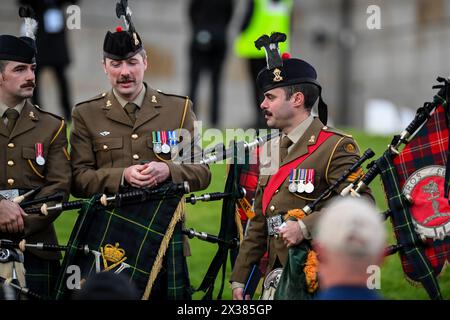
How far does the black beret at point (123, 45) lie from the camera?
22.7ft

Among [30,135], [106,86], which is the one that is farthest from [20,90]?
[106,86]

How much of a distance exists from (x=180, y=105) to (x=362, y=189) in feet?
4.46

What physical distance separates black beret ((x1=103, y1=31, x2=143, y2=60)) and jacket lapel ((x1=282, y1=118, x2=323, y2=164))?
43.7 inches

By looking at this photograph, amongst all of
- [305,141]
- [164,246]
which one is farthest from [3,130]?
[305,141]

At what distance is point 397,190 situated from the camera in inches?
Answer: 260

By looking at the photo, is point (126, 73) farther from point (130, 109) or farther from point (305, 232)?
point (305, 232)

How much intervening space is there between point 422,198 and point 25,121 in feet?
7.66

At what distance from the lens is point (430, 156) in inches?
259

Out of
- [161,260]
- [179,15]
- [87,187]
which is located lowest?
[161,260]

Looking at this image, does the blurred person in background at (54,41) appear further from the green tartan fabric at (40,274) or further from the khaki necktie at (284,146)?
the khaki necktie at (284,146)

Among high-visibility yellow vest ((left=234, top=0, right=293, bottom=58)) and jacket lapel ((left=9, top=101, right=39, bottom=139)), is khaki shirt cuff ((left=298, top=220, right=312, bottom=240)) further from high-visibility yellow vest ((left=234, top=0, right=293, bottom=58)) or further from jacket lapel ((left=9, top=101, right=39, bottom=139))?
high-visibility yellow vest ((left=234, top=0, right=293, bottom=58))

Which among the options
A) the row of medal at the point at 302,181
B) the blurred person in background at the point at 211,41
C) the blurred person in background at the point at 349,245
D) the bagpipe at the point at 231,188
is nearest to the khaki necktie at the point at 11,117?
the bagpipe at the point at 231,188

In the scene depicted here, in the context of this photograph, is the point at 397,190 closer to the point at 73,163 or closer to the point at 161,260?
the point at 161,260

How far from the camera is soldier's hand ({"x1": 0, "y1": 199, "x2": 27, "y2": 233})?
6.67 metres
